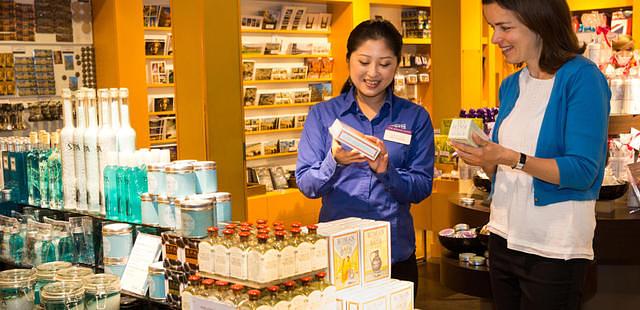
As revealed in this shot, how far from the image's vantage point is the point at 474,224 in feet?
14.1

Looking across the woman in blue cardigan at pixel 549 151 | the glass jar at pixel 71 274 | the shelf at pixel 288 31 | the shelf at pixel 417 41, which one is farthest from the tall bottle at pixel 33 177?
the shelf at pixel 417 41

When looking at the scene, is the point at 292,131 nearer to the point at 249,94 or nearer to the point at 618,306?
the point at 249,94

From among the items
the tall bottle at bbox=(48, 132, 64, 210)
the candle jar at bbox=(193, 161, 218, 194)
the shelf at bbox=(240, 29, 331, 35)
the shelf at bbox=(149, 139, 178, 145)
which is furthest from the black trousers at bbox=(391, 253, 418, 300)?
the shelf at bbox=(240, 29, 331, 35)

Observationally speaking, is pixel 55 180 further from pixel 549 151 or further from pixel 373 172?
pixel 549 151

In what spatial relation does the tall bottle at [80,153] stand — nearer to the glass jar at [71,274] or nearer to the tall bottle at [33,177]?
the tall bottle at [33,177]

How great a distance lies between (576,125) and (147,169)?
1535mm

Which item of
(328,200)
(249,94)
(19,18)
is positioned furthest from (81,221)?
(249,94)

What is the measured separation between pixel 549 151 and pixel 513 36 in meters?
0.39

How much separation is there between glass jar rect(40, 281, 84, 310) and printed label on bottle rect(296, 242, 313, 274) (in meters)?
0.87

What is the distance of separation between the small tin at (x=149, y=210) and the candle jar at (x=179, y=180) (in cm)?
15

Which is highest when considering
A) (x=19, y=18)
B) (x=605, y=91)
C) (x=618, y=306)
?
(x=19, y=18)

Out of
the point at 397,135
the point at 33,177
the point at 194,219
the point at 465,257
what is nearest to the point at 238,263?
the point at 194,219

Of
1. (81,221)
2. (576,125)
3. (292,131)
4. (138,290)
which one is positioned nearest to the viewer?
(576,125)

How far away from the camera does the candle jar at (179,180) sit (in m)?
2.54
